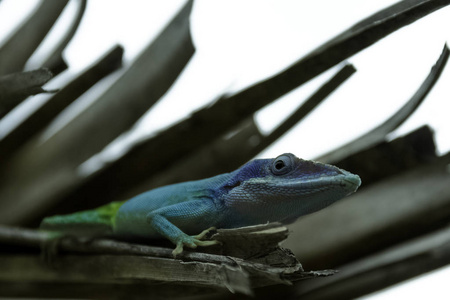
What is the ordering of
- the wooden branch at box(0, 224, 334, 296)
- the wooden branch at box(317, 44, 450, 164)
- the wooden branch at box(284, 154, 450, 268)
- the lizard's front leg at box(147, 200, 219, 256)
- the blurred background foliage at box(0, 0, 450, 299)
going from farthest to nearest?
the wooden branch at box(284, 154, 450, 268)
the blurred background foliage at box(0, 0, 450, 299)
the lizard's front leg at box(147, 200, 219, 256)
the wooden branch at box(317, 44, 450, 164)
the wooden branch at box(0, 224, 334, 296)

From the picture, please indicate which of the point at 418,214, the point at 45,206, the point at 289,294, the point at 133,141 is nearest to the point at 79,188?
the point at 45,206

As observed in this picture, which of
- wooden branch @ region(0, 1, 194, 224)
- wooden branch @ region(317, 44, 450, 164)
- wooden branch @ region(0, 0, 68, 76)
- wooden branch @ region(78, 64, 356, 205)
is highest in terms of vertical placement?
wooden branch @ region(0, 0, 68, 76)

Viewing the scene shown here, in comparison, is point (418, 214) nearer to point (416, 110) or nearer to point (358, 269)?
point (358, 269)

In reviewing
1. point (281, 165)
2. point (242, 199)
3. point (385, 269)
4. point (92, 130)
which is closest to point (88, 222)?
point (92, 130)

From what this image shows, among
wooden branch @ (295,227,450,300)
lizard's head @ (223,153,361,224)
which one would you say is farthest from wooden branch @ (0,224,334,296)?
wooden branch @ (295,227,450,300)

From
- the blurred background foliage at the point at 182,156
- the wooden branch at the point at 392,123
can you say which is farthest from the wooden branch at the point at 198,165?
the wooden branch at the point at 392,123

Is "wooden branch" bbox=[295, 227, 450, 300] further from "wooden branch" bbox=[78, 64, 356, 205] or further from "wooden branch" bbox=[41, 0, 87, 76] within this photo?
"wooden branch" bbox=[41, 0, 87, 76]

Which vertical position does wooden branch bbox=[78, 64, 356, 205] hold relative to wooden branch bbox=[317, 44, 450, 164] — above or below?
above
